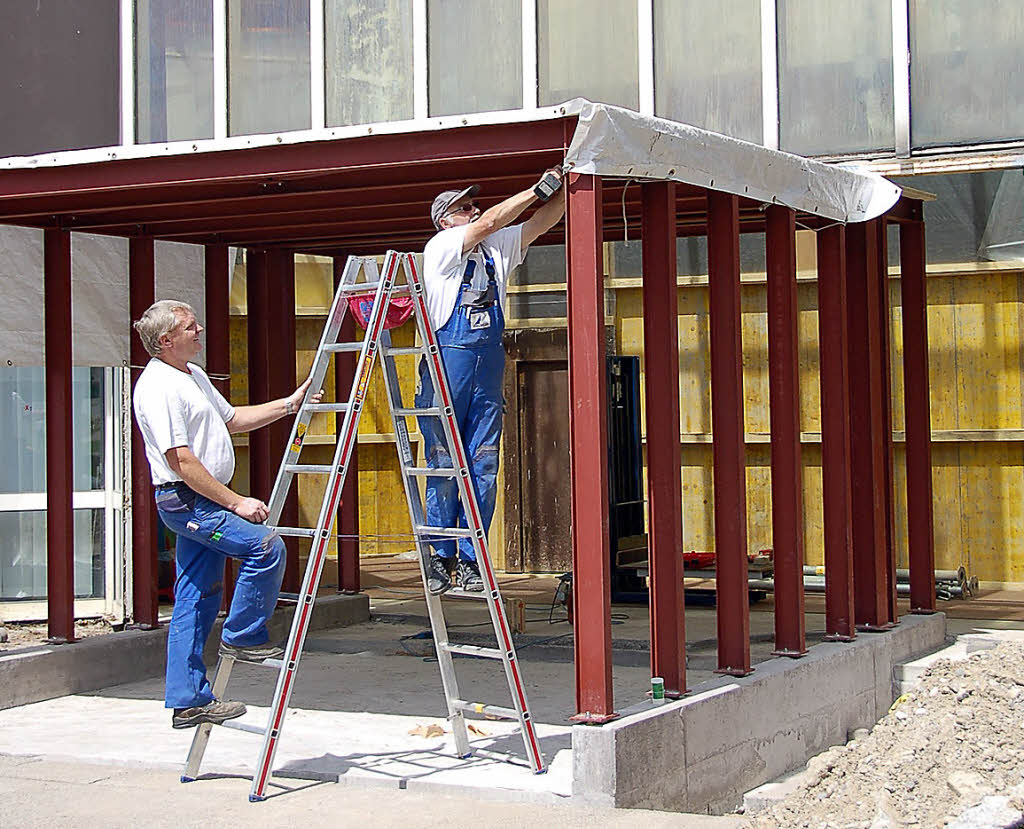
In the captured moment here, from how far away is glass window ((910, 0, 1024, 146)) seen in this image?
33.1ft

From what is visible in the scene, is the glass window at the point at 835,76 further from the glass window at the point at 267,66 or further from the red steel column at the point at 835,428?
the glass window at the point at 267,66

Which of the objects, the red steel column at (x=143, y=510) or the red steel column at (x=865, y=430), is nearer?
the red steel column at (x=865, y=430)

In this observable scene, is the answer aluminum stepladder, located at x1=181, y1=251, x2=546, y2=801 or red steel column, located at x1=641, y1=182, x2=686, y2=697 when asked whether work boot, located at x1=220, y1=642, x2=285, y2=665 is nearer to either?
aluminum stepladder, located at x1=181, y1=251, x2=546, y2=801

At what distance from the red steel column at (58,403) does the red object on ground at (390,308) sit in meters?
2.96

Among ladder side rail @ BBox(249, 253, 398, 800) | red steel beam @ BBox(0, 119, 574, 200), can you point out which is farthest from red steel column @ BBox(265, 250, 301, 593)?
ladder side rail @ BBox(249, 253, 398, 800)

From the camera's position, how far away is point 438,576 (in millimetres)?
6492

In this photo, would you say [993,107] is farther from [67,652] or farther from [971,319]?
[67,652]

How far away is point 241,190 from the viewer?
775 centimetres

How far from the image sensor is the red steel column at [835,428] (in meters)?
8.46

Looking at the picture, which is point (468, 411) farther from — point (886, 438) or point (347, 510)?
point (347, 510)

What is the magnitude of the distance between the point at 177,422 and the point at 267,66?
7398 mm

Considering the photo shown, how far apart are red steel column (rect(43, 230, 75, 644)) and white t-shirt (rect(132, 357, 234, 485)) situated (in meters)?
2.82

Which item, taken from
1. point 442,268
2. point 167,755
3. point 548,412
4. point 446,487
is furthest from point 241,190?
point 548,412

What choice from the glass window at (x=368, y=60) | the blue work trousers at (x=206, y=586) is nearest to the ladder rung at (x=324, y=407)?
the blue work trousers at (x=206, y=586)
